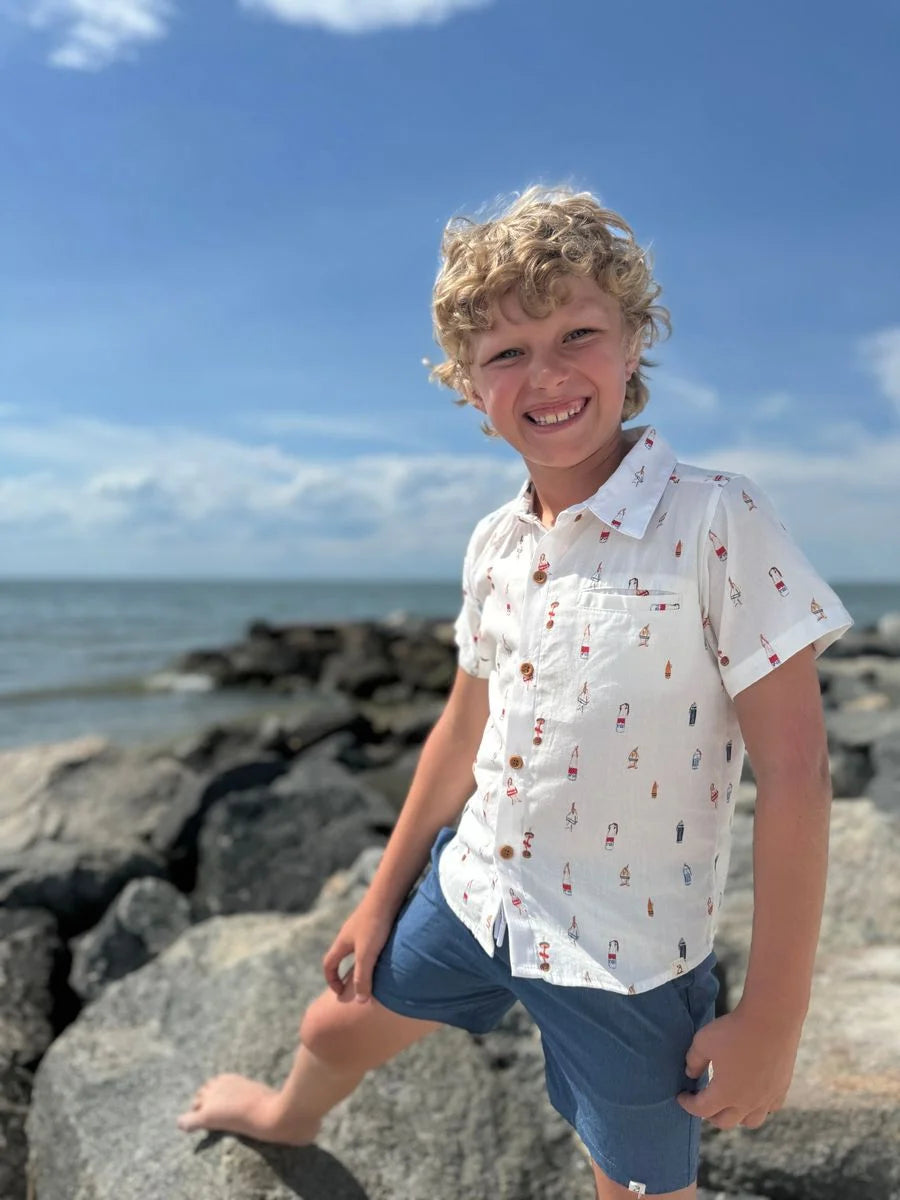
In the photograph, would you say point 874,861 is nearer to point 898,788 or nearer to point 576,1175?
point 576,1175

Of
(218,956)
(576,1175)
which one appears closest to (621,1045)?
(576,1175)

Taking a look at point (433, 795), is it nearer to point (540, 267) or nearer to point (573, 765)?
point (573, 765)

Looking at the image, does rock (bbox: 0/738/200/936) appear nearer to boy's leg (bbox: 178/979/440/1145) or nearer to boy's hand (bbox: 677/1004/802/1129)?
boy's leg (bbox: 178/979/440/1145)

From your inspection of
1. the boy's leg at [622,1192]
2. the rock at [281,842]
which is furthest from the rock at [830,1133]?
the rock at [281,842]

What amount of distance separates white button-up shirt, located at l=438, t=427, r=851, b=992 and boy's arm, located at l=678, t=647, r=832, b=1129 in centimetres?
7

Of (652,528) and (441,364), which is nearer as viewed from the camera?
(652,528)

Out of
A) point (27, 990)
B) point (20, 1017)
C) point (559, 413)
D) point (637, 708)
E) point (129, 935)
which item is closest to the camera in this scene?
point (637, 708)

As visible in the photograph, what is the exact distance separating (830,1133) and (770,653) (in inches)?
54.3

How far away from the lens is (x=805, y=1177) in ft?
7.18

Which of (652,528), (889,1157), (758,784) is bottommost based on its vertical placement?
(889,1157)

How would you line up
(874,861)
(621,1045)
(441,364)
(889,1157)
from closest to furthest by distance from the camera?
(621,1045) < (441,364) < (889,1157) < (874,861)

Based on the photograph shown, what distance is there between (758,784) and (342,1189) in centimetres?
142

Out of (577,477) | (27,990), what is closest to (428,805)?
(577,477)

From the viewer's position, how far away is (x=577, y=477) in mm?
1740
